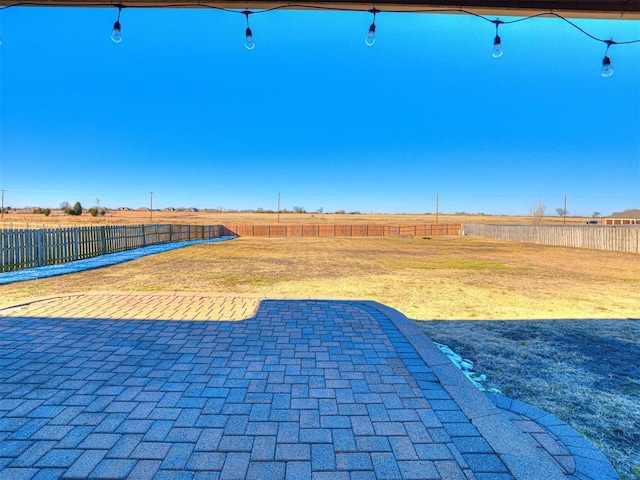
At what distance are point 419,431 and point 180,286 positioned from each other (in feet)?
22.5

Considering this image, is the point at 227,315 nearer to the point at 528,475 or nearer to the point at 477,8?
the point at 528,475

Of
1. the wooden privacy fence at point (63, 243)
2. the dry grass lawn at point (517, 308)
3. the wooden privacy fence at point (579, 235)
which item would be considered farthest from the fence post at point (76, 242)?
the wooden privacy fence at point (579, 235)

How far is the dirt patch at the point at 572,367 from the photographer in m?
2.40

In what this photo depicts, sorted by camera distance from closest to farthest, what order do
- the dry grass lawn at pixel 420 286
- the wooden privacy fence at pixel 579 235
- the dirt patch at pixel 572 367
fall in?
the dirt patch at pixel 572 367 < the dry grass lawn at pixel 420 286 < the wooden privacy fence at pixel 579 235

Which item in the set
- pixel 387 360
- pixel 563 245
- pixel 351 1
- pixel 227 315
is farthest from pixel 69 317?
pixel 563 245

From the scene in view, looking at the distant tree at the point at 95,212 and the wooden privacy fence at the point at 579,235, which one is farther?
the distant tree at the point at 95,212

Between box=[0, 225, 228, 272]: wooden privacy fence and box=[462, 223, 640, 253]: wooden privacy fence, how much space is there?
25.9m

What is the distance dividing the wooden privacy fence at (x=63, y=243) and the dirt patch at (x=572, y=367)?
11.6m

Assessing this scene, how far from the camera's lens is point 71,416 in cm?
238

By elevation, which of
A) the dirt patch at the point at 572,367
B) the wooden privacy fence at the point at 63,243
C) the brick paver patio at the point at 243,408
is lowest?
the dirt patch at the point at 572,367

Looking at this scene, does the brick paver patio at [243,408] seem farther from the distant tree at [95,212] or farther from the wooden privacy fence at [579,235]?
the distant tree at [95,212]

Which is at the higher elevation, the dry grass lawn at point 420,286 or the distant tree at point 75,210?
the distant tree at point 75,210

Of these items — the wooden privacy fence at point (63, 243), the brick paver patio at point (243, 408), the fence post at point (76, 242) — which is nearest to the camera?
the brick paver patio at point (243, 408)

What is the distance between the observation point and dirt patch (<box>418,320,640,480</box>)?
2402 mm
